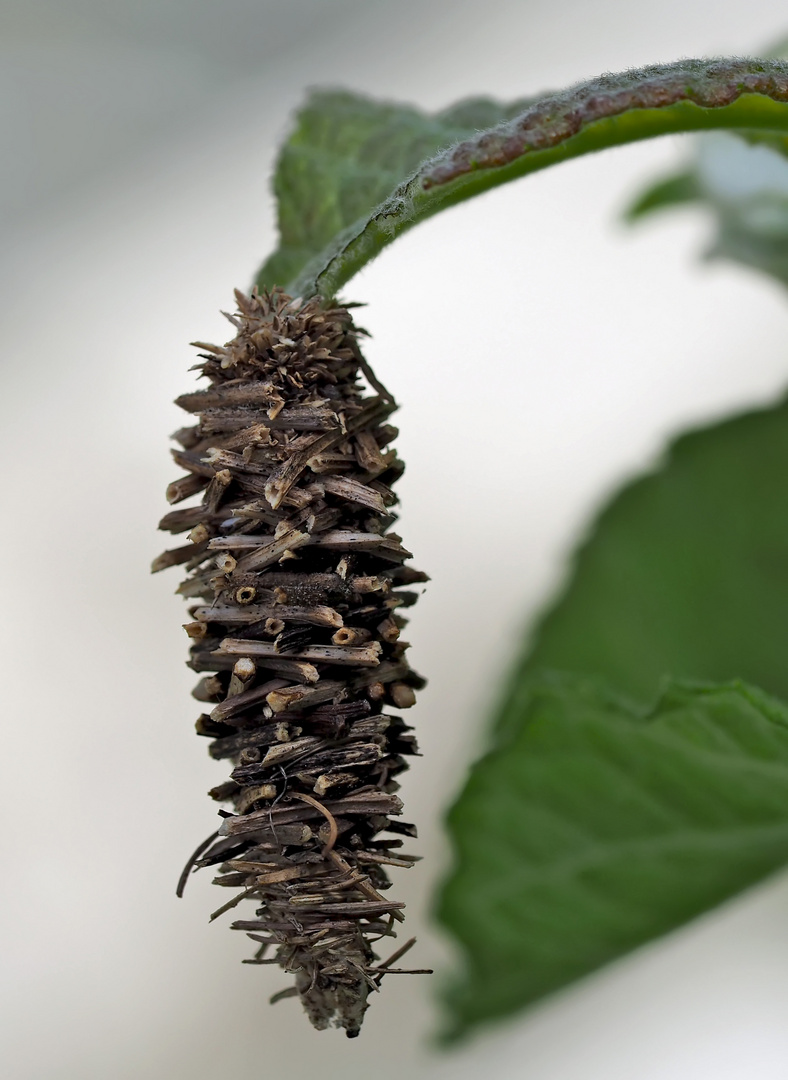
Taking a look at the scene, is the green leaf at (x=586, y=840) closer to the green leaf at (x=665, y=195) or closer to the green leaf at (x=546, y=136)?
the green leaf at (x=546, y=136)

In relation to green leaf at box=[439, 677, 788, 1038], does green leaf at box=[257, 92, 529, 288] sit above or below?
above

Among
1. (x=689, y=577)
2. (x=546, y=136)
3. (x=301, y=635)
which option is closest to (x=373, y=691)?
(x=301, y=635)

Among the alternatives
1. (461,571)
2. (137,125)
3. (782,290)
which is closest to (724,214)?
(782,290)

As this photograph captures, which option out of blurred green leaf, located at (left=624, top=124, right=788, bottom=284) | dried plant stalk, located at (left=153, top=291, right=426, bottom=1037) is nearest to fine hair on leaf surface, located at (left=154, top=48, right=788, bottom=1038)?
dried plant stalk, located at (left=153, top=291, right=426, bottom=1037)

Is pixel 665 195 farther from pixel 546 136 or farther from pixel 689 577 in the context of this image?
pixel 546 136

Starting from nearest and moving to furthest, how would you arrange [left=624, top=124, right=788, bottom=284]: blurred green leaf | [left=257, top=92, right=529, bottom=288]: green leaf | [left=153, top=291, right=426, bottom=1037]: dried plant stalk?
[left=153, top=291, right=426, bottom=1037]: dried plant stalk
[left=257, top=92, right=529, bottom=288]: green leaf
[left=624, top=124, right=788, bottom=284]: blurred green leaf

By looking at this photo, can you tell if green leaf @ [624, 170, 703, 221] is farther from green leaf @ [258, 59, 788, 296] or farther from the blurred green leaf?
green leaf @ [258, 59, 788, 296]

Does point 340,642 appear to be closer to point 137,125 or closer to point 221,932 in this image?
point 221,932

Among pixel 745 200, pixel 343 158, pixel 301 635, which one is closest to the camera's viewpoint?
pixel 301 635
